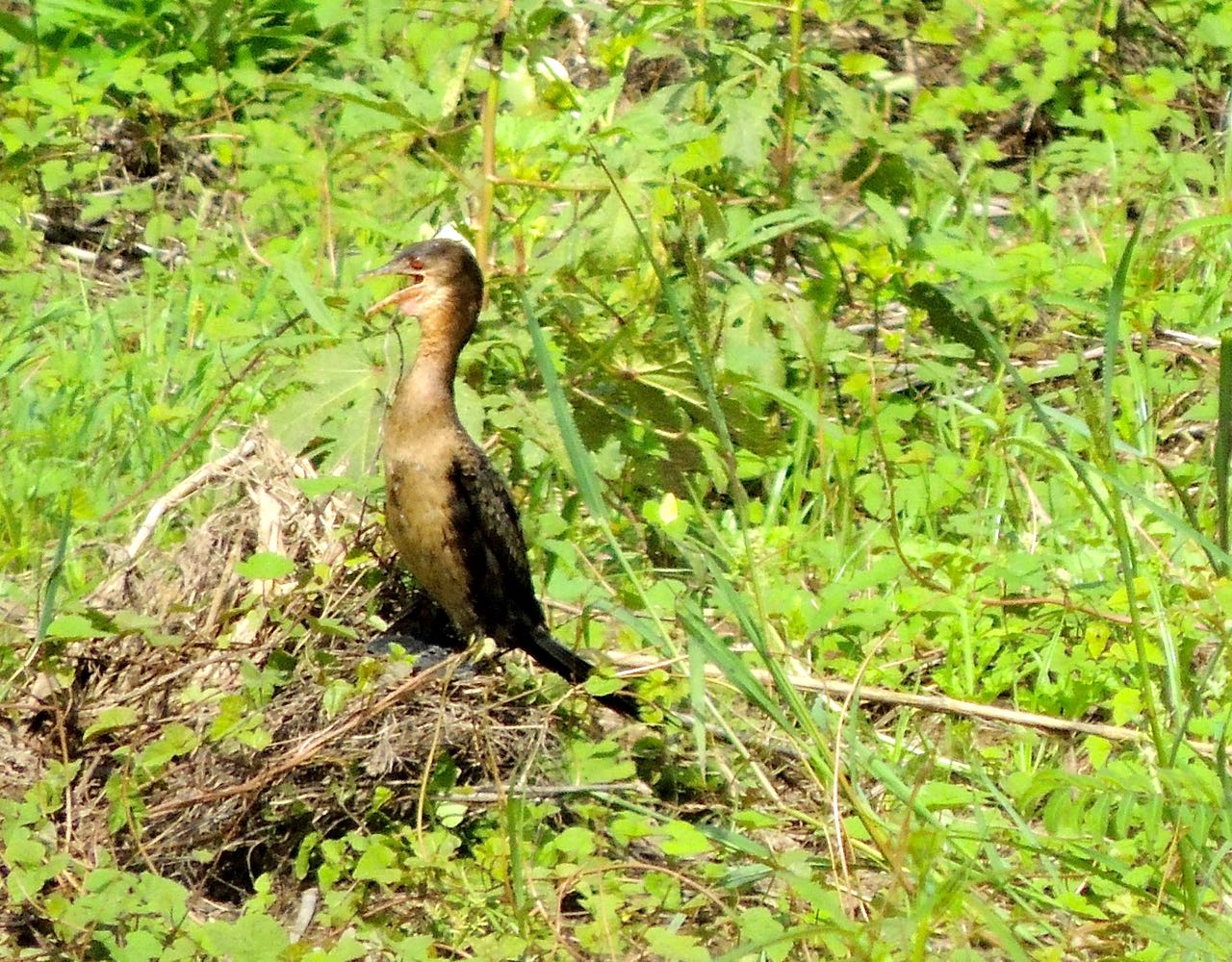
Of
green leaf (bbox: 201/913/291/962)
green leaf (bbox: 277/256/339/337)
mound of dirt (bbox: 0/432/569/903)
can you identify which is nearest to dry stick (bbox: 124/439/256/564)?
mound of dirt (bbox: 0/432/569/903)

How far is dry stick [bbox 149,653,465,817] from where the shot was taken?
3.36 meters

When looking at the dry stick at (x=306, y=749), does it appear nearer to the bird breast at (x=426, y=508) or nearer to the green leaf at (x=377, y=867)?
the green leaf at (x=377, y=867)

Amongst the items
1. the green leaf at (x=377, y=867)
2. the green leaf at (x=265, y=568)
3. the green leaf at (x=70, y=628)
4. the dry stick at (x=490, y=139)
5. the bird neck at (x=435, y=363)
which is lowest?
the green leaf at (x=377, y=867)

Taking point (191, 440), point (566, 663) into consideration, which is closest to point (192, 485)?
point (191, 440)

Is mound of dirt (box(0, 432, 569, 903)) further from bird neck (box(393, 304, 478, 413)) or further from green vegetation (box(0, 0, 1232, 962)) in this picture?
bird neck (box(393, 304, 478, 413))

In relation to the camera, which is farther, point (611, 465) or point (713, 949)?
point (611, 465)

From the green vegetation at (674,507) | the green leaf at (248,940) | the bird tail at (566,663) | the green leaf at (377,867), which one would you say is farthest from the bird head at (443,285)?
the green leaf at (248,940)

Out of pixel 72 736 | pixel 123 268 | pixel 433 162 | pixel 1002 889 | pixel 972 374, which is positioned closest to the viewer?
pixel 1002 889

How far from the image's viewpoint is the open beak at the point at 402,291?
161 inches

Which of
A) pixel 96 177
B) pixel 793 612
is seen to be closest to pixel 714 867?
pixel 793 612

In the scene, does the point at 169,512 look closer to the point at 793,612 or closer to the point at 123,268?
the point at 793,612

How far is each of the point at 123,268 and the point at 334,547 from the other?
9.61 ft

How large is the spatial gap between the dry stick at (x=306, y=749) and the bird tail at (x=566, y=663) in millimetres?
383

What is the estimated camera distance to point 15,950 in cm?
312
